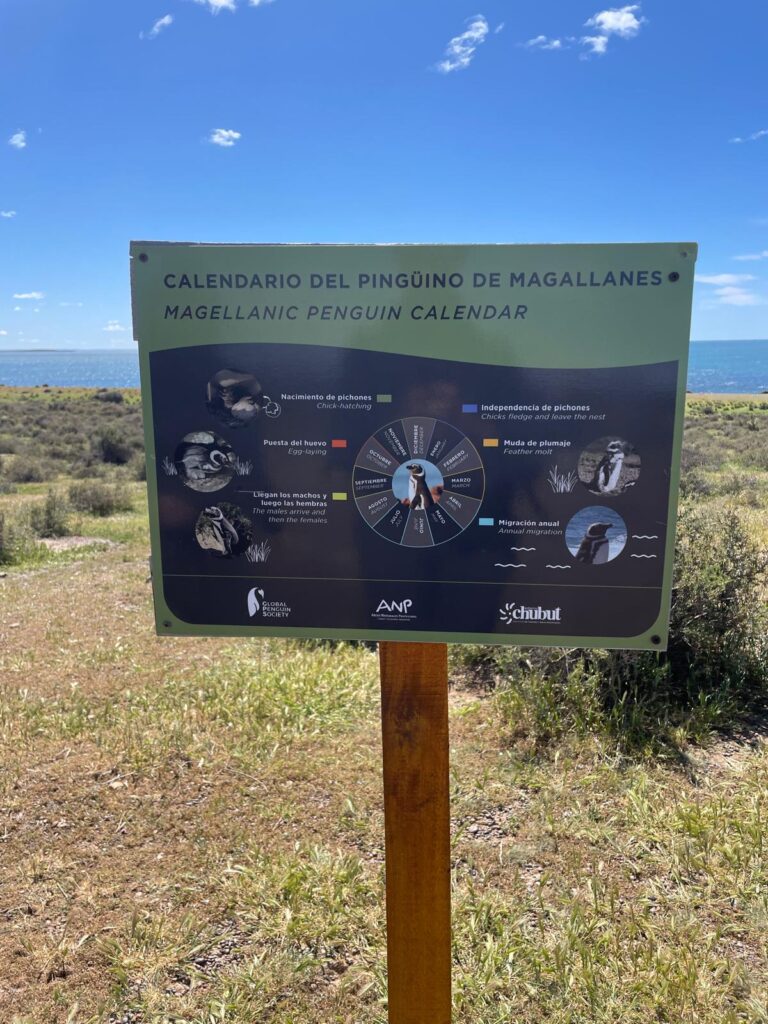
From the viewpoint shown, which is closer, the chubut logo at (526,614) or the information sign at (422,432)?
the information sign at (422,432)

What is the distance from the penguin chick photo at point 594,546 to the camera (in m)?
1.90

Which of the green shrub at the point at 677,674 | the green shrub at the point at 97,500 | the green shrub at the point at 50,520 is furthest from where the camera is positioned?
the green shrub at the point at 97,500

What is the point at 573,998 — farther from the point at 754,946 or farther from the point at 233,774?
the point at 233,774

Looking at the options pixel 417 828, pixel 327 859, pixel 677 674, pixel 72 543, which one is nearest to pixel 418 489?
pixel 417 828

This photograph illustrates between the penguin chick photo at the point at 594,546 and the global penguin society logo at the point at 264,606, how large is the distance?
30.9 inches

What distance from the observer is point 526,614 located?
1936 millimetres

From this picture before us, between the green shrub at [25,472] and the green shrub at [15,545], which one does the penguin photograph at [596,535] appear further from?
the green shrub at [25,472]

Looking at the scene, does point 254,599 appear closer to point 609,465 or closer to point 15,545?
point 609,465

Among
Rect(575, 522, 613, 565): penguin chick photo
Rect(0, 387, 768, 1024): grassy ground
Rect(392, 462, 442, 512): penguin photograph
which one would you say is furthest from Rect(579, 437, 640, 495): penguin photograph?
Rect(0, 387, 768, 1024): grassy ground

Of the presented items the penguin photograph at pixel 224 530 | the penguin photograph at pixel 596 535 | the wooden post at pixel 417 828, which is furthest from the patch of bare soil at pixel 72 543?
the penguin photograph at pixel 596 535

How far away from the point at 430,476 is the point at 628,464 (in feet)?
1.61

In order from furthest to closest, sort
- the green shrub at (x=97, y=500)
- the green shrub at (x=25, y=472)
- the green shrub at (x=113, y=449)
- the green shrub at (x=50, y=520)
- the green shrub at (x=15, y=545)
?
the green shrub at (x=113, y=449) → the green shrub at (x=25, y=472) → the green shrub at (x=97, y=500) → the green shrub at (x=50, y=520) → the green shrub at (x=15, y=545)

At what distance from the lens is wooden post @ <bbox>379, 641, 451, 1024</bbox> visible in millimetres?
1983

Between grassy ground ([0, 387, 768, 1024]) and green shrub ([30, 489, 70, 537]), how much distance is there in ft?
22.7
